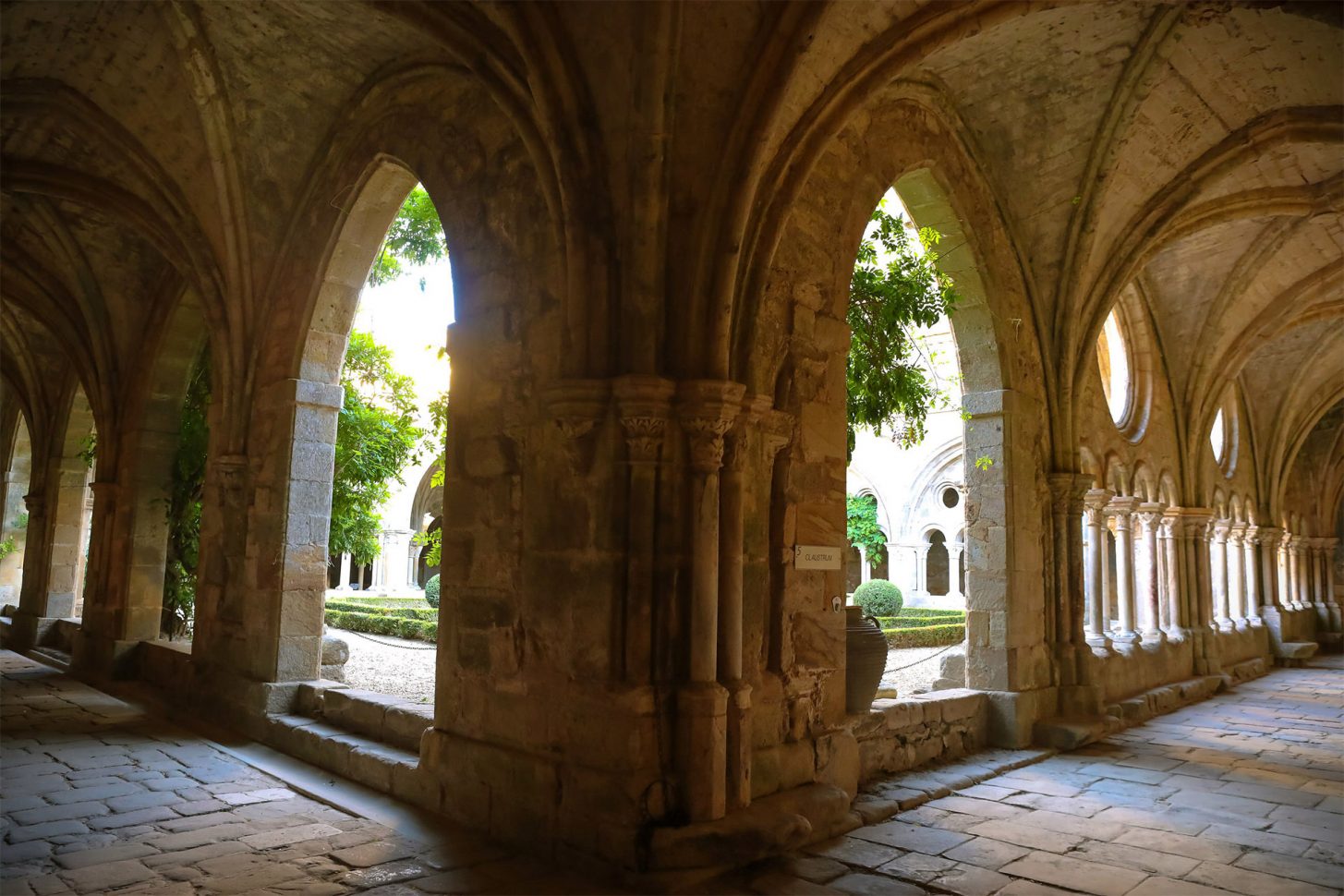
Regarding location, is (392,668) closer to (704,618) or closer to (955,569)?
(704,618)

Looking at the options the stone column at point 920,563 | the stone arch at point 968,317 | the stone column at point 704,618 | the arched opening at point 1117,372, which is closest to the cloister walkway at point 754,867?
the stone column at point 704,618

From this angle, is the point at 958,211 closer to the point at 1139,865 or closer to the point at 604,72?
the point at 604,72

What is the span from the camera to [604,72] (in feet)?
11.2

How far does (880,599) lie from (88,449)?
39.7 feet

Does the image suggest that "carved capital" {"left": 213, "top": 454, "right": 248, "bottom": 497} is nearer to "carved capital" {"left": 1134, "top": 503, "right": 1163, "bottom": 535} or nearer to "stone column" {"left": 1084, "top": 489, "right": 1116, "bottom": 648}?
"stone column" {"left": 1084, "top": 489, "right": 1116, "bottom": 648}

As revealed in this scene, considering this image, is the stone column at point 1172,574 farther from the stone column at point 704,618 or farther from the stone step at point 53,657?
the stone step at point 53,657

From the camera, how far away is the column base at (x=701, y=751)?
3.20 metres

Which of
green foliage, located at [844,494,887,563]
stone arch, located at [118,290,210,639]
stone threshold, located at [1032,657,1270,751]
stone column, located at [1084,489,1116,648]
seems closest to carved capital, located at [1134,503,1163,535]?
stone column, located at [1084,489,1116,648]

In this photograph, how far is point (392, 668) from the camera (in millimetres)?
8789

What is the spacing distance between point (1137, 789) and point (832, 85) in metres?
3.86

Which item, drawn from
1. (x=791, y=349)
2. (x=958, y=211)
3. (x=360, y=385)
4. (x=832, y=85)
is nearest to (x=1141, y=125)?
(x=958, y=211)

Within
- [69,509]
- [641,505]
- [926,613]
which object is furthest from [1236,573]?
[69,509]

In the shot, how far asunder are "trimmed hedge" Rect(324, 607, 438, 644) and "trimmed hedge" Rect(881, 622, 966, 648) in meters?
6.19

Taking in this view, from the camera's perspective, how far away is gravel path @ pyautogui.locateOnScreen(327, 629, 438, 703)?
7.28 meters
